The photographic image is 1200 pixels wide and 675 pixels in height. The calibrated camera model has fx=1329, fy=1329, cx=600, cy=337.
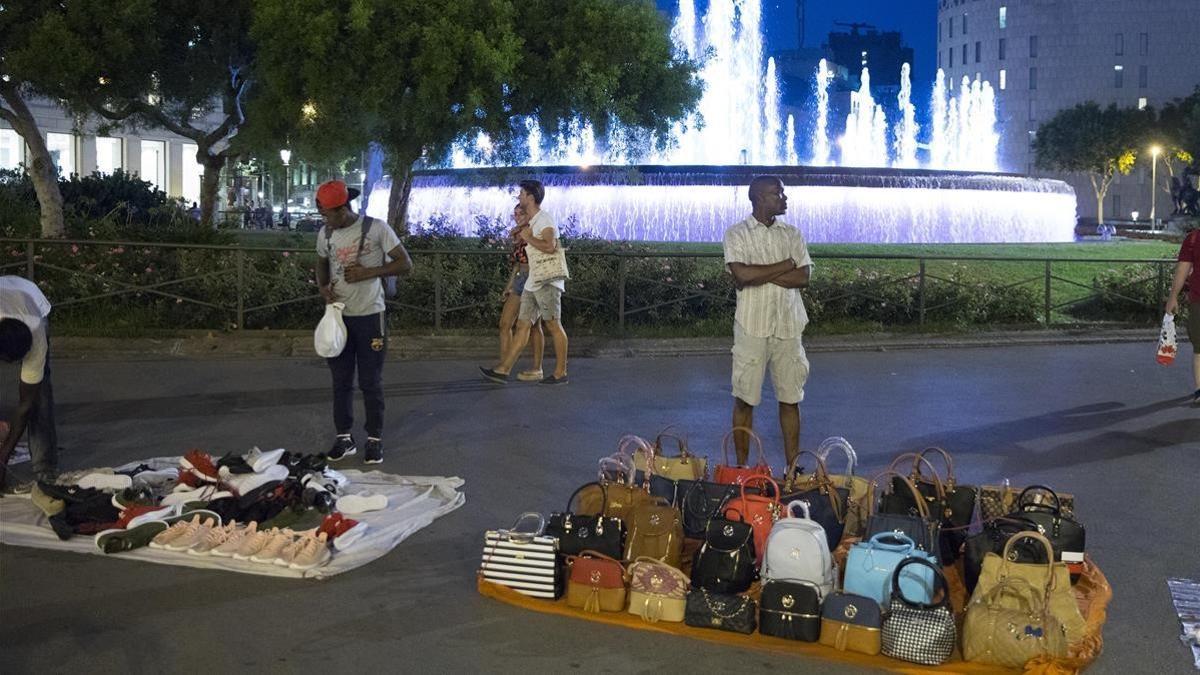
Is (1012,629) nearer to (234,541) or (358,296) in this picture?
(234,541)

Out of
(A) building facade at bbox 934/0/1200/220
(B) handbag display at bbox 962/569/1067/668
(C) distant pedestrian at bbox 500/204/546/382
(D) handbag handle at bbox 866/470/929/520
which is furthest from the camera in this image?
(A) building facade at bbox 934/0/1200/220

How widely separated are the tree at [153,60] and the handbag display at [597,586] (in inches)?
624

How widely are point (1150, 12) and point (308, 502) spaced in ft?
323

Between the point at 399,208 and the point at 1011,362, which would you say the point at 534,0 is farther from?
the point at 1011,362

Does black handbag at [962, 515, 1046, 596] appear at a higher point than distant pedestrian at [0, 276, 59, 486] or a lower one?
lower

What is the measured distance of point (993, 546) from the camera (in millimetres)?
5824

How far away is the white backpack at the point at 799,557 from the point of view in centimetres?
570

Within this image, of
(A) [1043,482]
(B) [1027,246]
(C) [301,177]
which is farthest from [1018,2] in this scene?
(A) [1043,482]

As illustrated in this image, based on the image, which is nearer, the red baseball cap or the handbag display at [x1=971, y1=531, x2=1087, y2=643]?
the handbag display at [x1=971, y1=531, x2=1087, y2=643]

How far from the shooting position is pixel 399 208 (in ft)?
72.5

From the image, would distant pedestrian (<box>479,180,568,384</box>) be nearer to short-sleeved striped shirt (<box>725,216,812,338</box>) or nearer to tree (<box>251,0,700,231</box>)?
short-sleeved striped shirt (<box>725,216,812,338</box>)

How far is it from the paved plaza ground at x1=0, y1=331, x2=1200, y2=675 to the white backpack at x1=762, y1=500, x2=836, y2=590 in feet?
1.34

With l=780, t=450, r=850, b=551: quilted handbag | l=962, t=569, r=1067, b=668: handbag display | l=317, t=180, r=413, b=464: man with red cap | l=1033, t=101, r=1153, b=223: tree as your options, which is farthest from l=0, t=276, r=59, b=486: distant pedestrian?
l=1033, t=101, r=1153, b=223: tree

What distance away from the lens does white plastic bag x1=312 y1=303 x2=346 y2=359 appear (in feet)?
29.4
